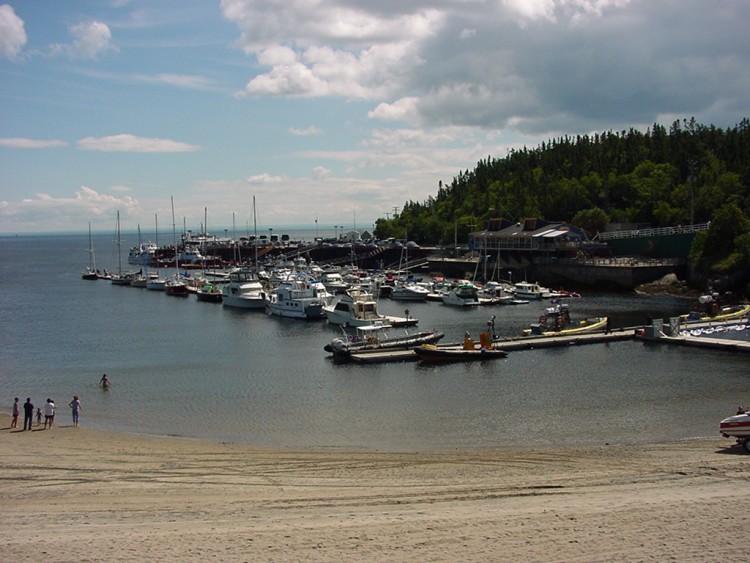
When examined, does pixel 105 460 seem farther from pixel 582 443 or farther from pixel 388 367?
pixel 388 367

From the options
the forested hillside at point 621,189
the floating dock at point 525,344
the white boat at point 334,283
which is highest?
the forested hillside at point 621,189

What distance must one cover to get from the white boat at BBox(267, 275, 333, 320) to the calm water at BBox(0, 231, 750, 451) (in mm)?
3229

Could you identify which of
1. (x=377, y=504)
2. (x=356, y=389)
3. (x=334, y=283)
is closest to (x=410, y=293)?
(x=334, y=283)

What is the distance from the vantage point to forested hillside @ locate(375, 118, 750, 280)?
95375 millimetres

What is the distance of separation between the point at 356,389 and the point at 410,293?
43.7 meters

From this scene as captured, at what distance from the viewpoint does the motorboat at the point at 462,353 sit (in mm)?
44500

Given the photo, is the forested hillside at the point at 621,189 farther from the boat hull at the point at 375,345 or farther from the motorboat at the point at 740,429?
the motorboat at the point at 740,429

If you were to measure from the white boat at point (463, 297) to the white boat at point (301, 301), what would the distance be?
12.4 metres

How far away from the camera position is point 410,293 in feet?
269

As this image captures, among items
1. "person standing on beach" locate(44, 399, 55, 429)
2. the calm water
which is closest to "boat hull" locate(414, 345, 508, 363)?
the calm water

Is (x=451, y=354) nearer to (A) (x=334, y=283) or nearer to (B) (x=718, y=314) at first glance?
(B) (x=718, y=314)

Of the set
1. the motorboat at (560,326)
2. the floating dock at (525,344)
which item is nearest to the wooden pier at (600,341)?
the floating dock at (525,344)

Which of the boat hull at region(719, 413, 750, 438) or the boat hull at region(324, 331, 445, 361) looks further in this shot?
the boat hull at region(324, 331, 445, 361)

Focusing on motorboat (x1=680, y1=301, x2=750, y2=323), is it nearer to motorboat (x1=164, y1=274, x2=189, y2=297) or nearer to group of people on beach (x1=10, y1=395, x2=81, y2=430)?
group of people on beach (x1=10, y1=395, x2=81, y2=430)
